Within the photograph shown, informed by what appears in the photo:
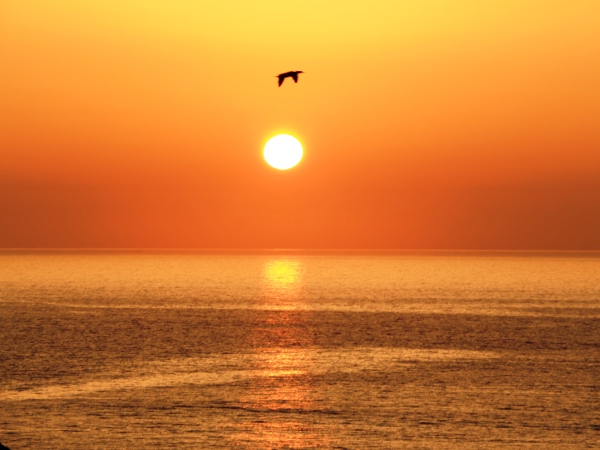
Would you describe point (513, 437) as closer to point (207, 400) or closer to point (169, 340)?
point (207, 400)

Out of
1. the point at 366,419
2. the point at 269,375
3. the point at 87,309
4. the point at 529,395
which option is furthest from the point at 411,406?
the point at 87,309

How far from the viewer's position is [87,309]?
264 feet

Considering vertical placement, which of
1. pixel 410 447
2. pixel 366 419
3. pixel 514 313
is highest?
pixel 514 313

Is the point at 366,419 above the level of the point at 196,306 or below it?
below

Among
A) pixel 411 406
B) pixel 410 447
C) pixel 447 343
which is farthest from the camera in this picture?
pixel 447 343

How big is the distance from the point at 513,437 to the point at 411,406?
4.92m

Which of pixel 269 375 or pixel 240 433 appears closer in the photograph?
pixel 240 433

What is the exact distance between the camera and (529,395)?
32875 millimetres

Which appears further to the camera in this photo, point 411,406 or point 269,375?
point 269,375

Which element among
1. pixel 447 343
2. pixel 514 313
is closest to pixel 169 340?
pixel 447 343

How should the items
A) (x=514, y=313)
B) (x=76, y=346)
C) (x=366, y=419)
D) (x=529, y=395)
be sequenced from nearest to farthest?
1. (x=366, y=419)
2. (x=529, y=395)
3. (x=76, y=346)
4. (x=514, y=313)

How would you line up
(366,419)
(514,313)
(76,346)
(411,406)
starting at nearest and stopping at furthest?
(366,419) → (411,406) → (76,346) → (514,313)

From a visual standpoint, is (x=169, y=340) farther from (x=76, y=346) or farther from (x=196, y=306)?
(x=196, y=306)

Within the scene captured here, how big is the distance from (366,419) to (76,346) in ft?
79.4
